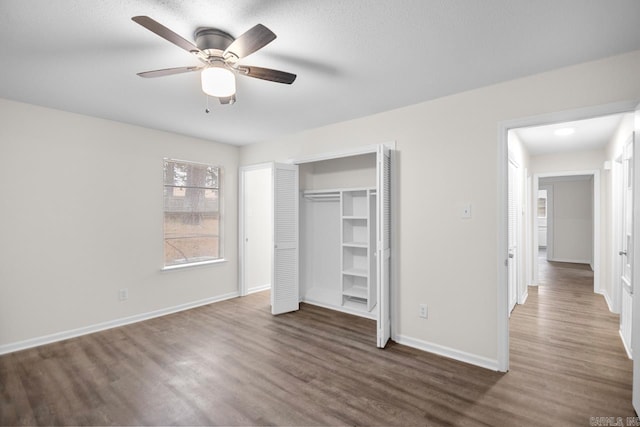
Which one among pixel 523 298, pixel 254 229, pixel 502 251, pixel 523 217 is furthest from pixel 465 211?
pixel 254 229

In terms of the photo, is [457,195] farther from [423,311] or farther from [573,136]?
[573,136]

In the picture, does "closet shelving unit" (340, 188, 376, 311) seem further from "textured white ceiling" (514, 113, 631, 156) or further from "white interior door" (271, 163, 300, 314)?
"textured white ceiling" (514, 113, 631, 156)

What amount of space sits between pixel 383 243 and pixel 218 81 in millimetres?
2061

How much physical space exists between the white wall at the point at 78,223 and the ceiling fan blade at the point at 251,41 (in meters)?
2.67

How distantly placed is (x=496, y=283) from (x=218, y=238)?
3.88 meters

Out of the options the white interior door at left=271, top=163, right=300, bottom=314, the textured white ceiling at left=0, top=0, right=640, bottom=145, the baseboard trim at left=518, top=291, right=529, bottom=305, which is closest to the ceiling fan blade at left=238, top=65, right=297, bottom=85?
the textured white ceiling at left=0, top=0, right=640, bottom=145

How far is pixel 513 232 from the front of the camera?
13.6 ft

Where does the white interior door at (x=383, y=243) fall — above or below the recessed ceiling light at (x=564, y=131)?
below

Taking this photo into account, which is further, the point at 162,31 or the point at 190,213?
the point at 190,213

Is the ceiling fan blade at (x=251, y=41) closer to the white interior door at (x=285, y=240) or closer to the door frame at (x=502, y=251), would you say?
the door frame at (x=502, y=251)

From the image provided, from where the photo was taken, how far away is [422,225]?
3.11 meters

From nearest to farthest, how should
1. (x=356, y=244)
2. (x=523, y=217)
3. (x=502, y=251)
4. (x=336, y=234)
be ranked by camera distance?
(x=502, y=251)
(x=356, y=244)
(x=336, y=234)
(x=523, y=217)

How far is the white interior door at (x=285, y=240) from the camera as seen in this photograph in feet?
13.5

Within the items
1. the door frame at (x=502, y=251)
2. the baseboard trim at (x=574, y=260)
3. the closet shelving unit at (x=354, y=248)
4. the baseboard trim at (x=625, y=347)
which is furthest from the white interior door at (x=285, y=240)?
the baseboard trim at (x=574, y=260)
